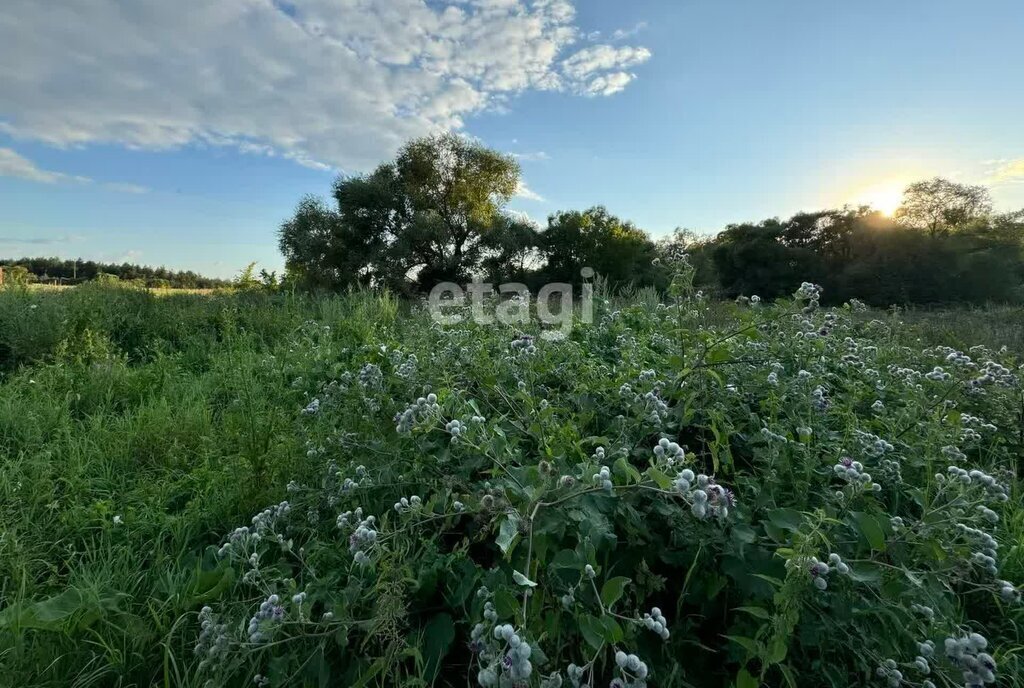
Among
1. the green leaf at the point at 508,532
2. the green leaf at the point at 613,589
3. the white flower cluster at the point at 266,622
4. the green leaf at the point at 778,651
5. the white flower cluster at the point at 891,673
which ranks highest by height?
the green leaf at the point at 508,532

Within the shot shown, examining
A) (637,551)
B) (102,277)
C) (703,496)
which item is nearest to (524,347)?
(637,551)

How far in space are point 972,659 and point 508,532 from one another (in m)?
0.75

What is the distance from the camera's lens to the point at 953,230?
18.2m

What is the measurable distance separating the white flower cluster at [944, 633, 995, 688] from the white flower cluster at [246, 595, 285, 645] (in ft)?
3.72

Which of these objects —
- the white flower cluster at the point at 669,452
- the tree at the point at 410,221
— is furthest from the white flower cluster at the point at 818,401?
the tree at the point at 410,221

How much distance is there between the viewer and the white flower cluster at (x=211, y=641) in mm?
917

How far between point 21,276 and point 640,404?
856 centimetres

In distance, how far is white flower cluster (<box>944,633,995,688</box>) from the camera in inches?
30.0

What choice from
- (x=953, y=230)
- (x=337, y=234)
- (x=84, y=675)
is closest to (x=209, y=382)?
(x=84, y=675)

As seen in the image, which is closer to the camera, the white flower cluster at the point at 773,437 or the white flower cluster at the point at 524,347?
the white flower cluster at the point at 773,437

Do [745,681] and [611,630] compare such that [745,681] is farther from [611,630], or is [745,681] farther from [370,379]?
[370,379]

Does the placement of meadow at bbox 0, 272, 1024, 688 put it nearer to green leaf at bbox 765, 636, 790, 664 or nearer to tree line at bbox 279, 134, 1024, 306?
green leaf at bbox 765, 636, 790, 664

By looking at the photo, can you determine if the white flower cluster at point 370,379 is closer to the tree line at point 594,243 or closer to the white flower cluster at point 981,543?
the white flower cluster at point 981,543

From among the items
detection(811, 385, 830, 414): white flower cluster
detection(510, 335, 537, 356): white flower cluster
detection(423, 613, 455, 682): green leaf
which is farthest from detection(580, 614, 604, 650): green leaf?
detection(510, 335, 537, 356): white flower cluster
